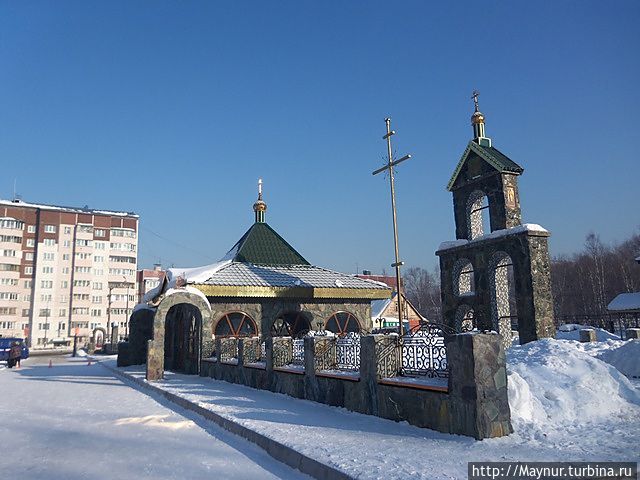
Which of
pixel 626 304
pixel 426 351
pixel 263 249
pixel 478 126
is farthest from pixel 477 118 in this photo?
pixel 626 304

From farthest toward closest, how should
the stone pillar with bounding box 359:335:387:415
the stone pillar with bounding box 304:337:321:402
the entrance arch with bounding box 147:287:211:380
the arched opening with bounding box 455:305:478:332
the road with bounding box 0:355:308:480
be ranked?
1. the arched opening with bounding box 455:305:478:332
2. the entrance arch with bounding box 147:287:211:380
3. the stone pillar with bounding box 304:337:321:402
4. the stone pillar with bounding box 359:335:387:415
5. the road with bounding box 0:355:308:480

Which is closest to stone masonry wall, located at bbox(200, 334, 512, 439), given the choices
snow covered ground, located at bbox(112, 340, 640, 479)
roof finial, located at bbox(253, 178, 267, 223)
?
snow covered ground, located at bbox(112, 340, 640, 479)

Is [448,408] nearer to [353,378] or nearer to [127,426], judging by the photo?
[353,378]

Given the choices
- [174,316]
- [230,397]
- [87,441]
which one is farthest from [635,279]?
[87,441]

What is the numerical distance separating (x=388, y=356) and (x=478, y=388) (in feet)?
7.80

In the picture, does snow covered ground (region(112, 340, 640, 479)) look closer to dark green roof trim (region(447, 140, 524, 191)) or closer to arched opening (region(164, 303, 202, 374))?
arched opening (region(164, 303, 202, 374))

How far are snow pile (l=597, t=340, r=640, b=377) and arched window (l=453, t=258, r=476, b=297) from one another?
6864 millimetres

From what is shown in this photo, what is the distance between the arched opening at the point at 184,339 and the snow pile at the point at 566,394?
12161mm

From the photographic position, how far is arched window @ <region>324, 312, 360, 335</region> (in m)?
22.0

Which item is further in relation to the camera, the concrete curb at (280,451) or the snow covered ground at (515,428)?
the snow covered ground at (515,428)

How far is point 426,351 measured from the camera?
7895mm

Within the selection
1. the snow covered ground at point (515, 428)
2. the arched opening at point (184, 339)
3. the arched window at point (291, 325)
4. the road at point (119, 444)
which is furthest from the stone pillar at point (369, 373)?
the arched window at point (291, 325)

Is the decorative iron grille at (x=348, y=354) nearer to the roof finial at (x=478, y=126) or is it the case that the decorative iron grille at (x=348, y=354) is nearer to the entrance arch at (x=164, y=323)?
the entrance arch at (x=164, y=323)

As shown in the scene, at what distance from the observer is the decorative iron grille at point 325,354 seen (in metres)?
10.3
